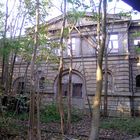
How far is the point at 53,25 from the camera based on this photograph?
96.9ft

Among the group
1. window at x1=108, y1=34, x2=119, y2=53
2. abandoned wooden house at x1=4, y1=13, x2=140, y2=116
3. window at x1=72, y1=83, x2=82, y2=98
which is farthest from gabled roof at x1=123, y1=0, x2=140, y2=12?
window at x1=72, y1=83, x2=82, y2=98

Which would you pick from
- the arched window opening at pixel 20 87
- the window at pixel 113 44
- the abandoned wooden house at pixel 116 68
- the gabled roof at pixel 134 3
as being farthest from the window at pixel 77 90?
the gabled roof at pixel 134 3

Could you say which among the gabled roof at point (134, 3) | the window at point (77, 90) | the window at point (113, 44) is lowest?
the window at point (77, 90)

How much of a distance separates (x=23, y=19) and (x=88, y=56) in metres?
10.6

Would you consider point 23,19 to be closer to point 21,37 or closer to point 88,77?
point 21,37

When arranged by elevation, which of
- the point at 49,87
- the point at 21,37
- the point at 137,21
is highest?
the point at 137,21

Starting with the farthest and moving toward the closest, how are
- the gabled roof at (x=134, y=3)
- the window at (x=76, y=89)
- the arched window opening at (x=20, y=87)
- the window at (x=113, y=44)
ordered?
the window at (x=76, y=89) → the window at (x=113, y=44) → the arched window opening at (x=20, y=87) → the gabled roof at (x=134, y=3)

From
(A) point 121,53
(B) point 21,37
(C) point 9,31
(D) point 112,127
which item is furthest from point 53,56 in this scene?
(A) point 121,53

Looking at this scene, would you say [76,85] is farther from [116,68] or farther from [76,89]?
[116,68]

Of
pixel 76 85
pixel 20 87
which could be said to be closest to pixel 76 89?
pixel 76 85

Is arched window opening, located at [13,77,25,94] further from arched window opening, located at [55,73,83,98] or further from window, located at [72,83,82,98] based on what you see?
window, located at [72,83,82,98]

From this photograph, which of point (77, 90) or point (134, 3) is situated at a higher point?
point (134, 3)

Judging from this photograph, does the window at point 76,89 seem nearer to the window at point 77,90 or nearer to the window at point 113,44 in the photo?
the window at point 77,90

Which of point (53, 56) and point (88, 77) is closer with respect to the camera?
point (53, 56)
